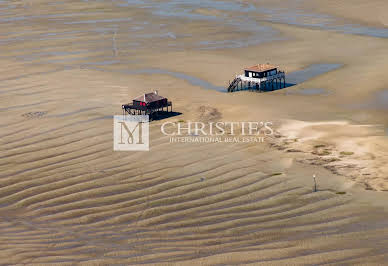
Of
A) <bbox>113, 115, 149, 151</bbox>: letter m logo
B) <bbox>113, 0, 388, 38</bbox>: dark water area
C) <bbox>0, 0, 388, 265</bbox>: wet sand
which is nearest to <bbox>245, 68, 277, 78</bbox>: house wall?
<bbox>0, 0, 388, 265</bbox>: wet sand

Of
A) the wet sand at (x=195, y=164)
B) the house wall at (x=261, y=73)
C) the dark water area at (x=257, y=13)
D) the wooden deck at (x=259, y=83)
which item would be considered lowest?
the wet sand at (x=195, y=164)

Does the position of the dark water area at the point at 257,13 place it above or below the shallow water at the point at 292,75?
above

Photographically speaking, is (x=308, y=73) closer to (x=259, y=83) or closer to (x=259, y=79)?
(x=259, y=83)

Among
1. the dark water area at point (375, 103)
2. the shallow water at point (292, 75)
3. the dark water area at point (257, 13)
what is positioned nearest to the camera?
the dark water area at point (375, 103)

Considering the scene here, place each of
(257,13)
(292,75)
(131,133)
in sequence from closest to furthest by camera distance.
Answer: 1. (131,133)
2. (292,75)
3. (257,13)

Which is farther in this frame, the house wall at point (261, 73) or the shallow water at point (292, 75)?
the house wall at point (261, 73)

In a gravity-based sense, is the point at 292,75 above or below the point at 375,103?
above

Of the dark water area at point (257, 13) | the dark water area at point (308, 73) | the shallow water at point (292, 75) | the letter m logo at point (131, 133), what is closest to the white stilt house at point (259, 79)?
the shallow water at point (292, 75)

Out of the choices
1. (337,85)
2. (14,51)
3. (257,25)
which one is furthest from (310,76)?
(14,51)

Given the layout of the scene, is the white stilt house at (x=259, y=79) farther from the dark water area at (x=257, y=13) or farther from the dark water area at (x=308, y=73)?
the dark water area at (x=257, y=13)

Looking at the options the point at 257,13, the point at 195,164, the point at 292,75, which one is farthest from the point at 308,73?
the point at 257,13
